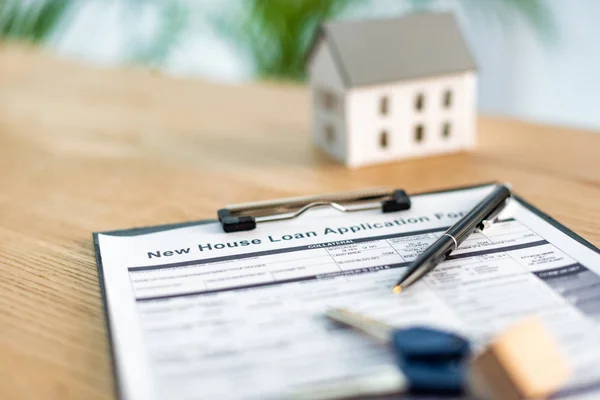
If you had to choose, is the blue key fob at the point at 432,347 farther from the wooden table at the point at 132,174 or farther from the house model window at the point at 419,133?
the house model window at the point at 419,133

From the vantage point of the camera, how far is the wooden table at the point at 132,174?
0.51 m

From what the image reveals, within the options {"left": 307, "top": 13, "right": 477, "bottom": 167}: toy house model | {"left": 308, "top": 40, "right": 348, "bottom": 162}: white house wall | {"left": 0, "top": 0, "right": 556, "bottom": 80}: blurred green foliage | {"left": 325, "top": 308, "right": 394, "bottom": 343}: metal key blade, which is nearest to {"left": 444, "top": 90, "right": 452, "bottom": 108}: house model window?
{"left": 307, "top": 13, "right": 477, "bottom": 167}: toy house model

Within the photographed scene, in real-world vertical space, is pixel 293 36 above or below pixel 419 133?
above

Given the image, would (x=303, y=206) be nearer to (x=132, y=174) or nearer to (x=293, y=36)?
(x=132, y=174)

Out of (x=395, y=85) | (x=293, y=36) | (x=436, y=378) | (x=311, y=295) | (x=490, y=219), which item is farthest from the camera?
(x=293, y=36)

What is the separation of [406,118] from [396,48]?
0.08m

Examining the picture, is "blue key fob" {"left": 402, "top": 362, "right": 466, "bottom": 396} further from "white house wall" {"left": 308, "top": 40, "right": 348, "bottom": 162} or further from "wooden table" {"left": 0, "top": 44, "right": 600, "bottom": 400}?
"white house wall" {"left": 308, "top": 40, "right": 348, "bottom": 162}

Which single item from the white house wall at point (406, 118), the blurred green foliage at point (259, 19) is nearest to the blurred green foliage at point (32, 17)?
the blurred green foliage at point (259, 19)

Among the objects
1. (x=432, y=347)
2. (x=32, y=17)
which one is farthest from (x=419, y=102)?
(x=32, y=17)

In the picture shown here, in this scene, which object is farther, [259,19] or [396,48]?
[259,19]

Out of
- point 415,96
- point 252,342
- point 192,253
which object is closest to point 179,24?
point 415,96

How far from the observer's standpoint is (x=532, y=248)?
58 centimetres

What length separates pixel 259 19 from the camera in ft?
7.14

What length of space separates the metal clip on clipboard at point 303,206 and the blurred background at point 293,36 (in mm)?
1308
